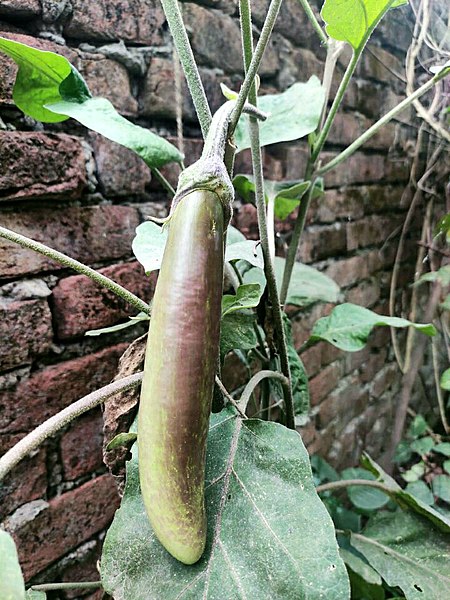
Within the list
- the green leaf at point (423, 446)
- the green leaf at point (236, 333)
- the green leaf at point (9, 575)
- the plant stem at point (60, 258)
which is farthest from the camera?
the green leaf at point (423, 446)

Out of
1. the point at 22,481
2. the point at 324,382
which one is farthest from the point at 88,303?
the point at 324,382

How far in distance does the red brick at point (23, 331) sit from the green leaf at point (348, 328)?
320 millimetres

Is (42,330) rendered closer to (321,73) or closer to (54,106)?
(54,106)

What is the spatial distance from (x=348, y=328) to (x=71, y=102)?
1.36 feet

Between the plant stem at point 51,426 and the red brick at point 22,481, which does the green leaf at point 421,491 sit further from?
the plant stem at point 51,426

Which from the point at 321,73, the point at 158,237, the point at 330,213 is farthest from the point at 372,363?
the point at 158,237

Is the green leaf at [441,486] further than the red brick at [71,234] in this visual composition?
Yes

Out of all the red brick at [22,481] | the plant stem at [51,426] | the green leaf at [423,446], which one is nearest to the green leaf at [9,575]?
the plant stem at [51,426]

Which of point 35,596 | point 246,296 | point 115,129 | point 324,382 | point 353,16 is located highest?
point 353,16

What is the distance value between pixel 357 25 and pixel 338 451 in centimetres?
105

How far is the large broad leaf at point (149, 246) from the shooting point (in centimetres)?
38

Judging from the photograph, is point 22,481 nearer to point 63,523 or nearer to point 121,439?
point 63,523

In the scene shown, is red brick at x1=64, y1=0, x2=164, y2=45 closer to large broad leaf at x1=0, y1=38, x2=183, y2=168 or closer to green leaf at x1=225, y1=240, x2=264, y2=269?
large broad leaf at x1=0, y1=38, x2=183, y2=168

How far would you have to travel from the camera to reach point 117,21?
2.01 feet
